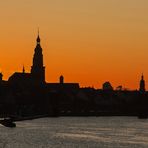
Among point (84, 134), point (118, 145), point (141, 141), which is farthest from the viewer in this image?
point (84, 134)

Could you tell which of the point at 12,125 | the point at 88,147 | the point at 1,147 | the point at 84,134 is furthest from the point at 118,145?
the point at 12,125

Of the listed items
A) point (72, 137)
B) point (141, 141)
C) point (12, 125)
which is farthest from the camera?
point (12, 125)

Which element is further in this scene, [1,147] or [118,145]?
[118,145]

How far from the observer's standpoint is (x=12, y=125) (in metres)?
196

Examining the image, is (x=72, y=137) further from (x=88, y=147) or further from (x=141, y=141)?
(x=88, y=147)

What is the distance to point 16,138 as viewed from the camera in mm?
147000

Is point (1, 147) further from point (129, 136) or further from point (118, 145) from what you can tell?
point (129, 136)

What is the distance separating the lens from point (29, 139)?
146m

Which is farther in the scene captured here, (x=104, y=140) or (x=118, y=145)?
(x=104, y=140)

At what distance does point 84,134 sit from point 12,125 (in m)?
33.9

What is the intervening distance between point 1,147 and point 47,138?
1042 inches

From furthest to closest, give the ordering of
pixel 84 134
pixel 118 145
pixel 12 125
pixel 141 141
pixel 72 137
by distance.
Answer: pixel 12 125 → pixel 84 134 → pixel 72 137 → pixel 141 141 → pixel 118 145

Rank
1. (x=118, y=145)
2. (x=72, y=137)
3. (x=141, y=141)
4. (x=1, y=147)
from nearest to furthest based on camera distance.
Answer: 1. (x=1, y=147)
2. (x=118, y=145)
3. (x=141, y=141)
4. (x=72, y=137)

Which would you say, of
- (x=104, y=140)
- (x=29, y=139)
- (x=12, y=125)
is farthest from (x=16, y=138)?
(x=12, y=125)
